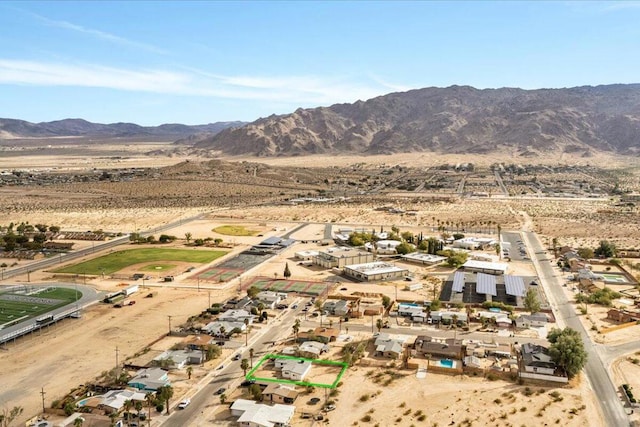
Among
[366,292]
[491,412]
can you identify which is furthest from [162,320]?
[491,412]

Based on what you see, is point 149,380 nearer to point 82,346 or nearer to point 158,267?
point 82,346

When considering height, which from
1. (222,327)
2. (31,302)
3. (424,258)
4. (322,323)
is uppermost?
(424,258)

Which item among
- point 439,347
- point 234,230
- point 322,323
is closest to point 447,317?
point 439,347

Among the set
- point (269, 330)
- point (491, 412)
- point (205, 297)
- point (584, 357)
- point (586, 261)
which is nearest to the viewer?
point (491, 412)

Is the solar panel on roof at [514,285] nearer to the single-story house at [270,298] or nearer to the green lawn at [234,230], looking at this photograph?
the single-story house at [270,298]

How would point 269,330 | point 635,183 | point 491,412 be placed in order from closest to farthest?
point 491,412 < point 269,330 < point 635,183

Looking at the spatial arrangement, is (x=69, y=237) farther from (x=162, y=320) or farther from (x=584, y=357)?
(x=584, y=357)
